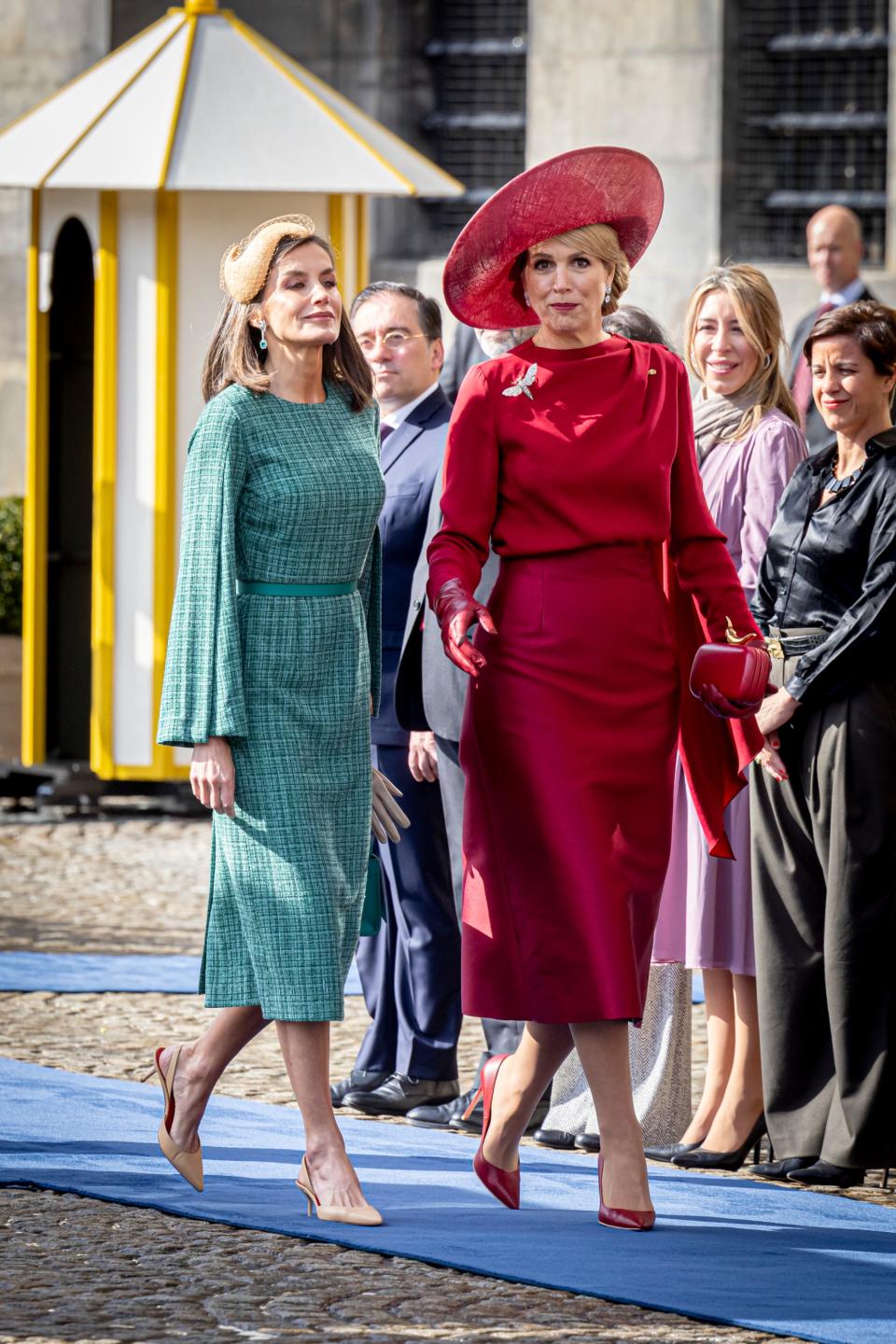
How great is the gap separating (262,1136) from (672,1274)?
1401mm

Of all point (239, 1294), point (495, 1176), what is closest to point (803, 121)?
point (495, 1176)

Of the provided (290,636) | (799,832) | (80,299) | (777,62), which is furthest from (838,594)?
(777,62)

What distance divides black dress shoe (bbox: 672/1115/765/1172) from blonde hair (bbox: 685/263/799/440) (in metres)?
1.62

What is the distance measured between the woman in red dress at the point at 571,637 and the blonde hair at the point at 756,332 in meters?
0.88

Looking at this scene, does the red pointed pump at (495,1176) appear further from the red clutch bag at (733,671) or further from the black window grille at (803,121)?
the black window grille at (803,121)

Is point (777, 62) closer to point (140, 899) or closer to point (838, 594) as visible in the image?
point (140, 899)

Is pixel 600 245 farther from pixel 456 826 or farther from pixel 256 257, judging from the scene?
pixel 456 826

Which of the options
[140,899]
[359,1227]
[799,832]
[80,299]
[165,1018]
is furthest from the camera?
[80,299]

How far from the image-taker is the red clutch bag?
4.72 m

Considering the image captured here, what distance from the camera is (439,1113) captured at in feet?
19.7

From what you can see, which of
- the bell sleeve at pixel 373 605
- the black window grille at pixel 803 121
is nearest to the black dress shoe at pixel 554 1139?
the bell sleeve at pixel 373 605

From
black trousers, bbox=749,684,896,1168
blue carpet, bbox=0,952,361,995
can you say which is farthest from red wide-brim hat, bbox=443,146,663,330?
blue carpet, bbox=0,952,361,995

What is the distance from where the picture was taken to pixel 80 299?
11562 millimetres

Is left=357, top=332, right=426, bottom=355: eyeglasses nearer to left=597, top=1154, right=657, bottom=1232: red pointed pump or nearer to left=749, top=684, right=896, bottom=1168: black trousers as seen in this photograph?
left=749, top=684, right=896, bottom=1168: black trousers
